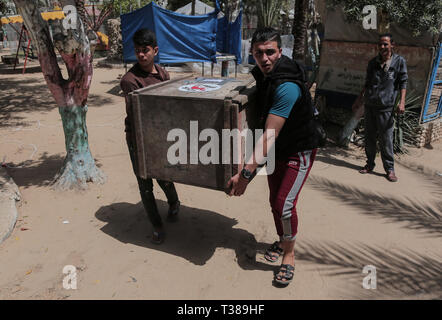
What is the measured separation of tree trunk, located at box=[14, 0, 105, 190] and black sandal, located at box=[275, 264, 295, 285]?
266 centimetres

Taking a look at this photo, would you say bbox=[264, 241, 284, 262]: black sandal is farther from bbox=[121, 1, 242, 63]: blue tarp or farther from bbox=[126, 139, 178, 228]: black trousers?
bbox=[121, 1, 242, 63]: blue tarp

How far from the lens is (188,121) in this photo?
93.8 inches

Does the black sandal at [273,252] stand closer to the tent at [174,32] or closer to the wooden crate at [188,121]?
the wooden crate at [188,121]

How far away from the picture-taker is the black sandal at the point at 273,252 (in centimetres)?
300

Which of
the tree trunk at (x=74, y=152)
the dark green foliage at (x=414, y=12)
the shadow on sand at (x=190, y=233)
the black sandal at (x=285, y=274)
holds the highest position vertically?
the dark green foliage at (x=414, y=12)

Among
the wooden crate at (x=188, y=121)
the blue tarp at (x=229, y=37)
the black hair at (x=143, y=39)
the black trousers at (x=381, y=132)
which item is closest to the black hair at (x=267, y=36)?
the wooden crate at (x=188, y=121)

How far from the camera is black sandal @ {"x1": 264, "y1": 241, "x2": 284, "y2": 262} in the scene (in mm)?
3004

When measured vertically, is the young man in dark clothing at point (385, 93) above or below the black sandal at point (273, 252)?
above

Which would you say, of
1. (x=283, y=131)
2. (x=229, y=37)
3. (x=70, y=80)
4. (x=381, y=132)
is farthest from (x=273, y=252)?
(x=229, y=37)

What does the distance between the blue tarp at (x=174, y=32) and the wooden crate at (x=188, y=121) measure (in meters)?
7.02

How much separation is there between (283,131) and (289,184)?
39 cm

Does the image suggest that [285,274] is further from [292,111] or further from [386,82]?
[386,82]
